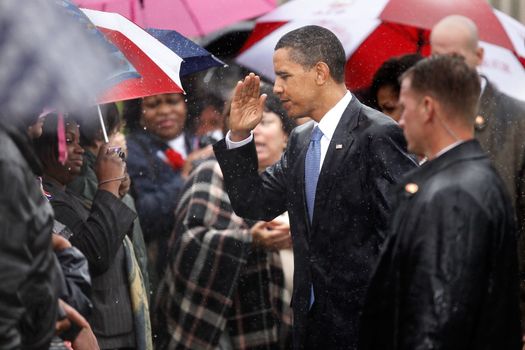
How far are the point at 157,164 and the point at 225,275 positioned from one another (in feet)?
3.47

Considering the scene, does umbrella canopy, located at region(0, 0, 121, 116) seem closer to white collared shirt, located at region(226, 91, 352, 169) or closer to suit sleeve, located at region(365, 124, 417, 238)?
white collared shirt, located at region(226, 91, 352, 169)

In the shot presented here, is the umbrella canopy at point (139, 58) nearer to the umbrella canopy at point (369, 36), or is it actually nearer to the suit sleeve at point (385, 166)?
the suit sleeve at point (385, 166)

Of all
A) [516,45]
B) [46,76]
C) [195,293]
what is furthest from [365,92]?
[46,76]

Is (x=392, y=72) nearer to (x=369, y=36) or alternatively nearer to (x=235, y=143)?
(x=369, y=36)

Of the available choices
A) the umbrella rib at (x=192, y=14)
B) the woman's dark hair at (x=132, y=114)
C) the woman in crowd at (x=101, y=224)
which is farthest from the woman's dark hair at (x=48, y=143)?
the woman's dark hair at (x=132, y=114)

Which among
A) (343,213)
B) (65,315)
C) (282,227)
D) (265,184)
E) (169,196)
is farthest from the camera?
(169,196)

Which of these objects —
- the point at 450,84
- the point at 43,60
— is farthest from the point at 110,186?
the point at 450,84

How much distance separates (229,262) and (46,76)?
10.9 ft

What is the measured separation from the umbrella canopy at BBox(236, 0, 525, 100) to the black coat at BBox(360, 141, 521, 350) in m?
2.87

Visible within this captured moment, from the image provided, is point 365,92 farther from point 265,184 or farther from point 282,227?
point 265,184

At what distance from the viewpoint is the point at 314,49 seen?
251 inches

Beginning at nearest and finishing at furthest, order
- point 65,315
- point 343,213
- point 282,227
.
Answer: point 65,315
point 343,213
point 282,227

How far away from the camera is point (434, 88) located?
15.8 ft

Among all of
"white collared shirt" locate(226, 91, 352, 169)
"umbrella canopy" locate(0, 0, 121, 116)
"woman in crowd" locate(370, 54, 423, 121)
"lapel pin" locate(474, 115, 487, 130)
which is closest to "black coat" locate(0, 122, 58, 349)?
"umbrella canopy" locate(0, 0, 121, 116)
